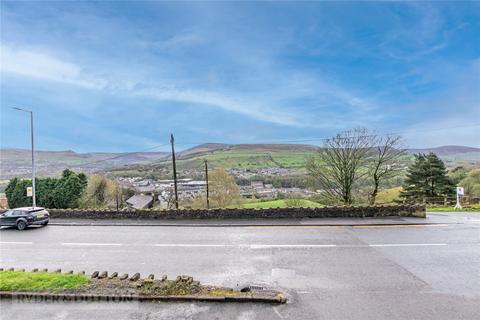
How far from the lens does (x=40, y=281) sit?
8398 mm

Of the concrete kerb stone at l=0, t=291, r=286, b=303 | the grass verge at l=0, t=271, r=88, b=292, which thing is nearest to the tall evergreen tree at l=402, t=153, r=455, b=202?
the concrete kerb stone at l=0, t=291, r=286, b=303

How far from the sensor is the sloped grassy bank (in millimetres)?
7480

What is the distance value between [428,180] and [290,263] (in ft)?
158

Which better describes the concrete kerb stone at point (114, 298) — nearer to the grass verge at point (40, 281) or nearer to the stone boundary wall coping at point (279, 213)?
the grass verge at point (40, 281)

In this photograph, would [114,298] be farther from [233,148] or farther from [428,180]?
[233,148]

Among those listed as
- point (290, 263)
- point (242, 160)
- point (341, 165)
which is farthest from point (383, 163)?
point (242, 160)

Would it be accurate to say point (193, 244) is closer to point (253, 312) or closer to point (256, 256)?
point (256, 256)

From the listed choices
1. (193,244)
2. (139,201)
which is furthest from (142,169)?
(193,244)

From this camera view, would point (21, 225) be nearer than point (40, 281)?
No

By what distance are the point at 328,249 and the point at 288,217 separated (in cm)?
631

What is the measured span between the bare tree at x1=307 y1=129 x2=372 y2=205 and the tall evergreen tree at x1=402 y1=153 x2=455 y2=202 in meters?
22.1

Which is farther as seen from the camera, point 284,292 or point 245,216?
point 245,216

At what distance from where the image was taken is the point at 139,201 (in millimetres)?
59562

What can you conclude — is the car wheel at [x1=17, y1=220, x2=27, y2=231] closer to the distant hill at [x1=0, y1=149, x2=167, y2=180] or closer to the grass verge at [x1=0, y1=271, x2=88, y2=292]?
the grass verge at [x1=0, y1=271, x2=88, y2=292]
